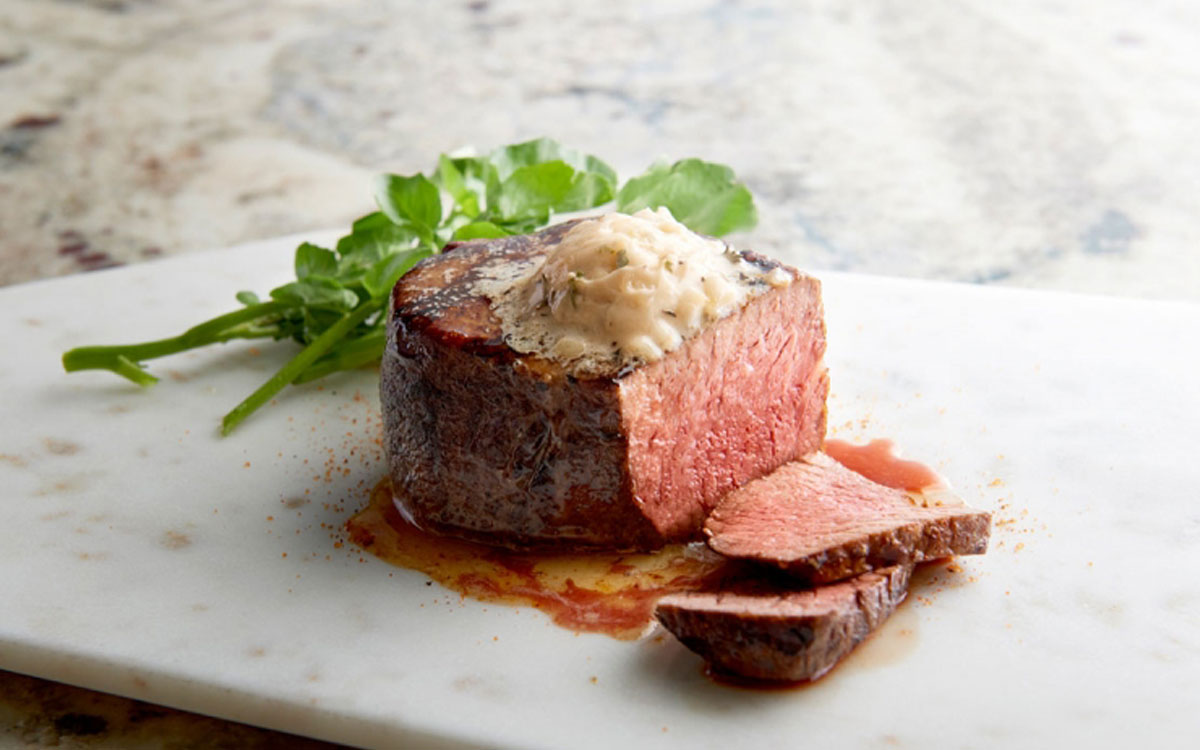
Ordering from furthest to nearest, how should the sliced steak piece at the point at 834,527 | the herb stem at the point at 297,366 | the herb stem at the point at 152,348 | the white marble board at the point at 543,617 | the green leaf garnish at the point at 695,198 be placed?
the green leaf garnish at the point at 695,198 → the herb stem at the point at 152,348 → the herb stem at the point at 297,366 → the sliced steak piece at the point at 834,527 → the white marble board at the point at 543,617

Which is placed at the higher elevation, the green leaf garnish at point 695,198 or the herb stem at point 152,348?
the green leaf garnish at point 695,198

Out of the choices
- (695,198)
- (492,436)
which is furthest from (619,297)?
(695,198)

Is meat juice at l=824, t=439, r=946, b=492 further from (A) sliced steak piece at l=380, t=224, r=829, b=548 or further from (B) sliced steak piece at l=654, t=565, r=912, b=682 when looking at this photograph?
(B) sliced steak piece at l=654, t=565, r=912, b=682

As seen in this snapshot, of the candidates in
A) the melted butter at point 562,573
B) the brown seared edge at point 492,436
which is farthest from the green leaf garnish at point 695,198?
the melted butter at point 562,573

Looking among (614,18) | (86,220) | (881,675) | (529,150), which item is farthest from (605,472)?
(614,18)

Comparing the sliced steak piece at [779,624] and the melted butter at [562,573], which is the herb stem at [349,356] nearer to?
the melted butter at [562,573]

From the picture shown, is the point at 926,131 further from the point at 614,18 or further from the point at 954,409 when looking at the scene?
the point at 954,409
